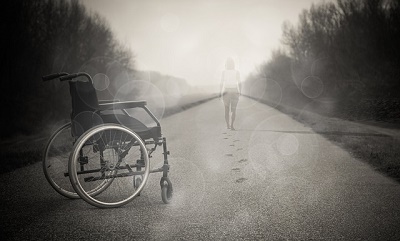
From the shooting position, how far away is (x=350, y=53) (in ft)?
81.0

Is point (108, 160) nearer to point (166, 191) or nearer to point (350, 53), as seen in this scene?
point (166, 191)

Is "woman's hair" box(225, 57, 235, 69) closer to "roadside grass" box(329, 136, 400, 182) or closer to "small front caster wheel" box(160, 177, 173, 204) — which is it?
"roadside grass" box(329, 136, 400, 182)

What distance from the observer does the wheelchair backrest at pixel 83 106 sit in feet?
10.7

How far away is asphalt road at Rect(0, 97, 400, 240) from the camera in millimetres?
2584

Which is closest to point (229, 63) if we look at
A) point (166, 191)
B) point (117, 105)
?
point (117, 105)

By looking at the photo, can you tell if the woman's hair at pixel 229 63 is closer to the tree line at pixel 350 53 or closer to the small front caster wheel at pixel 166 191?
the small front caster wheel at pixel 166 191

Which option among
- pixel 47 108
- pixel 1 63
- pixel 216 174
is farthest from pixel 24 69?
pixel 216 174

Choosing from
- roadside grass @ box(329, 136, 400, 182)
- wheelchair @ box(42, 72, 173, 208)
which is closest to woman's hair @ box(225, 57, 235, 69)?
roadside grass @ box(329, 136, 400, 182)

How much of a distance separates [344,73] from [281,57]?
28607 millimetres

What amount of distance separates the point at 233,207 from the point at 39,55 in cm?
1891

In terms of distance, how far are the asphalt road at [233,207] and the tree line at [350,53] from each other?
41.9 ft

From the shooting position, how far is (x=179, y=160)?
5691 millimetres

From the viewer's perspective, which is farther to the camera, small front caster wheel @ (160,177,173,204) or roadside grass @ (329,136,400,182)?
roadside grass @ (329,136,400,182)

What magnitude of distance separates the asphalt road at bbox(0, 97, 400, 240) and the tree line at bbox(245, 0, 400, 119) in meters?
12.8
